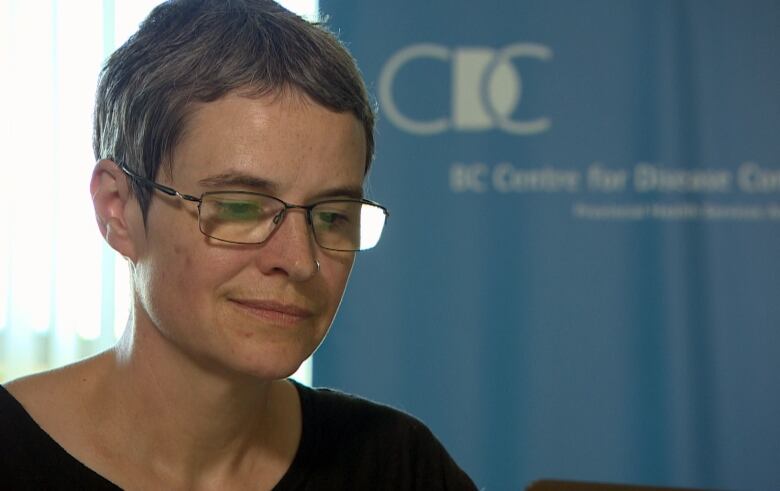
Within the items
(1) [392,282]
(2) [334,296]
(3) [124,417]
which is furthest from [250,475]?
(1) [392,282]

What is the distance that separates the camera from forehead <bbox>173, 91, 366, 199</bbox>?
3.54 feet

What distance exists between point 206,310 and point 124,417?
0.81 ft

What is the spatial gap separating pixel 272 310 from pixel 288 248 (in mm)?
81

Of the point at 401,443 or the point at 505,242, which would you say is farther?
the point at 505,242

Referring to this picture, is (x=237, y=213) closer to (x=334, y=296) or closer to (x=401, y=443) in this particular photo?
(x=334, y=296)

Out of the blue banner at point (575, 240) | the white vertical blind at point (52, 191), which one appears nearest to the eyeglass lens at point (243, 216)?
the blue banner at point (575, 240)

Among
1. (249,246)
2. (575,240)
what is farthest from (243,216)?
(575,240)

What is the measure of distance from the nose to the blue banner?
175cm

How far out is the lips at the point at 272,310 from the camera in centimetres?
110

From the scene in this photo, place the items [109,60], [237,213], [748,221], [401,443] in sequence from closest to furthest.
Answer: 1. [237,213]
2. [109,60]
3. [401,443]
4. [748,221]

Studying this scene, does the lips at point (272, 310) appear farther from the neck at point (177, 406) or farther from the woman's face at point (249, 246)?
the neck at point (177, 406)

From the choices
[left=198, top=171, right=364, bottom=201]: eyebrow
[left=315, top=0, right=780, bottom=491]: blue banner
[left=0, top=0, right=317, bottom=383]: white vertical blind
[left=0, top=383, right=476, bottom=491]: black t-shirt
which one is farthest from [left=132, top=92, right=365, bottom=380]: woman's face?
[left=0, top=0, right=317, bottom=383]: white vertical blind

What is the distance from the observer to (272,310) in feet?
3.65

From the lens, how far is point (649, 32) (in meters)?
2.85
